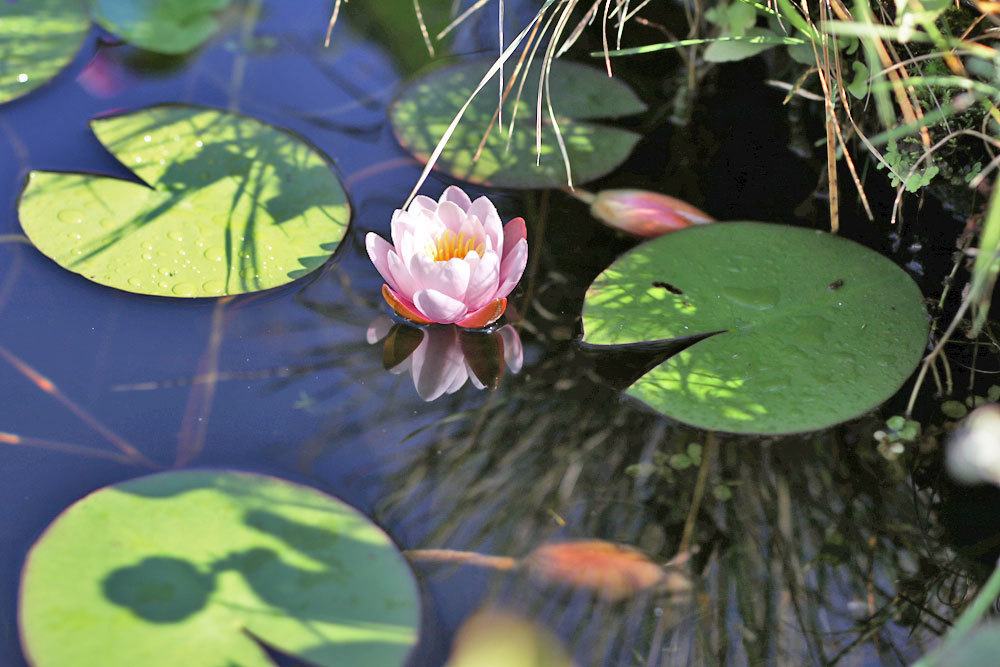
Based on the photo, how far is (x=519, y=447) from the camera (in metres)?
1.48

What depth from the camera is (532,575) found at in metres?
1.32

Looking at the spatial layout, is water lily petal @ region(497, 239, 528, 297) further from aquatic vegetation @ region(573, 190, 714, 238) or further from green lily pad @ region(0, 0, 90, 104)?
green lily pad @ region(0, 0, 90, 104)

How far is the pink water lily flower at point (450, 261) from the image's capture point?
1.52 metres

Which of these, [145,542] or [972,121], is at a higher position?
[972,121]

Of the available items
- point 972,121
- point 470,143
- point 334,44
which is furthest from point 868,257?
Answer: point 334,44

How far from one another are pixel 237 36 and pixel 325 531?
4.37 feet

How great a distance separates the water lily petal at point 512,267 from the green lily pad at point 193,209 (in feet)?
1.09

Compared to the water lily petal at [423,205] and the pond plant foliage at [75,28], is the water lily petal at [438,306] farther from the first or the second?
the pond plant foliage at [75,28]

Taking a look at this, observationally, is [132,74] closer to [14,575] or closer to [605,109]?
[605,109]

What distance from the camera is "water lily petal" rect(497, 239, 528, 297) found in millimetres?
1567

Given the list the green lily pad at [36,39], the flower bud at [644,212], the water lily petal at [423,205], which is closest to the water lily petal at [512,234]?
the water lily petal at [423,205]

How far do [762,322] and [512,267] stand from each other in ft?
1.39

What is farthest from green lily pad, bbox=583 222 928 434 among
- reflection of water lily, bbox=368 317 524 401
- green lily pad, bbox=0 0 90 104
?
green lily pad, bbox=0 0 90 104

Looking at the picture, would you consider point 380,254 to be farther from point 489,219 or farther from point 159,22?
point 159,22
